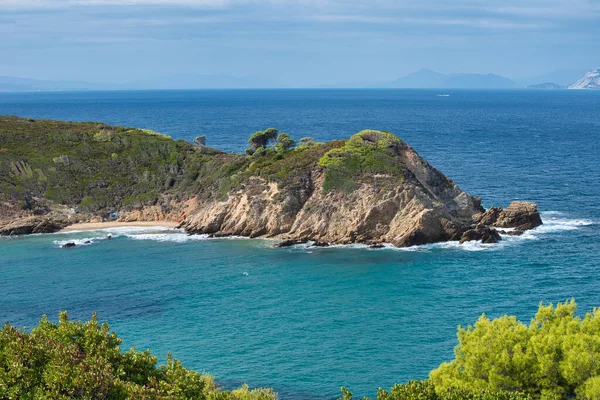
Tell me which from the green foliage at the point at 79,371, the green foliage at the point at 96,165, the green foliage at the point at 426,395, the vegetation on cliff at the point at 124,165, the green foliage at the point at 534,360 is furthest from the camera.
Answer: the green foliage at the point at 96,165

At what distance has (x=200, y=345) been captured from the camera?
171ft

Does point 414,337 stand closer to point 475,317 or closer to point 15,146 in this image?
point 475,317

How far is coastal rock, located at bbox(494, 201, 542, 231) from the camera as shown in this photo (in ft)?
276

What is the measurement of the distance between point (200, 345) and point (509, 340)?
25251 mm

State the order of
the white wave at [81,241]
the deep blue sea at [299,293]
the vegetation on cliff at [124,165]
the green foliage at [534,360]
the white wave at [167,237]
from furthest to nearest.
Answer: the vegetation on cliff at [124,165], the white wave at [167,237], the white wave at [81,241], the deep blue sea at [299,293], the green foliage at [534,360]

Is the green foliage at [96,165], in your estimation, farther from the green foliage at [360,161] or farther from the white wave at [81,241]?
the green foliage at [360,161]

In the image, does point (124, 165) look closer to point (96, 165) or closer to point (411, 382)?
point (96, 165)

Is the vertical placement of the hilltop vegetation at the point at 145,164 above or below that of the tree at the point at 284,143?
below

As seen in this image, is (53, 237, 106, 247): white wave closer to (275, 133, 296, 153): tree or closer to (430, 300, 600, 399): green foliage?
(275, 133, 296, 153): tree

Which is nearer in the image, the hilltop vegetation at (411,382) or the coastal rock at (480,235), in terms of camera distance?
the hilltop vegetation at (411,382)

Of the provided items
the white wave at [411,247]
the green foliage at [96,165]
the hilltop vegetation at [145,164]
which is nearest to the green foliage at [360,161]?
the hilltop vegetation at [145,164]

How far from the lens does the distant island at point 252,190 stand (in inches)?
3206

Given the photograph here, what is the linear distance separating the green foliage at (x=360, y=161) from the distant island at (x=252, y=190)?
0.15 m

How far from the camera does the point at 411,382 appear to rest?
29344 millimetres
